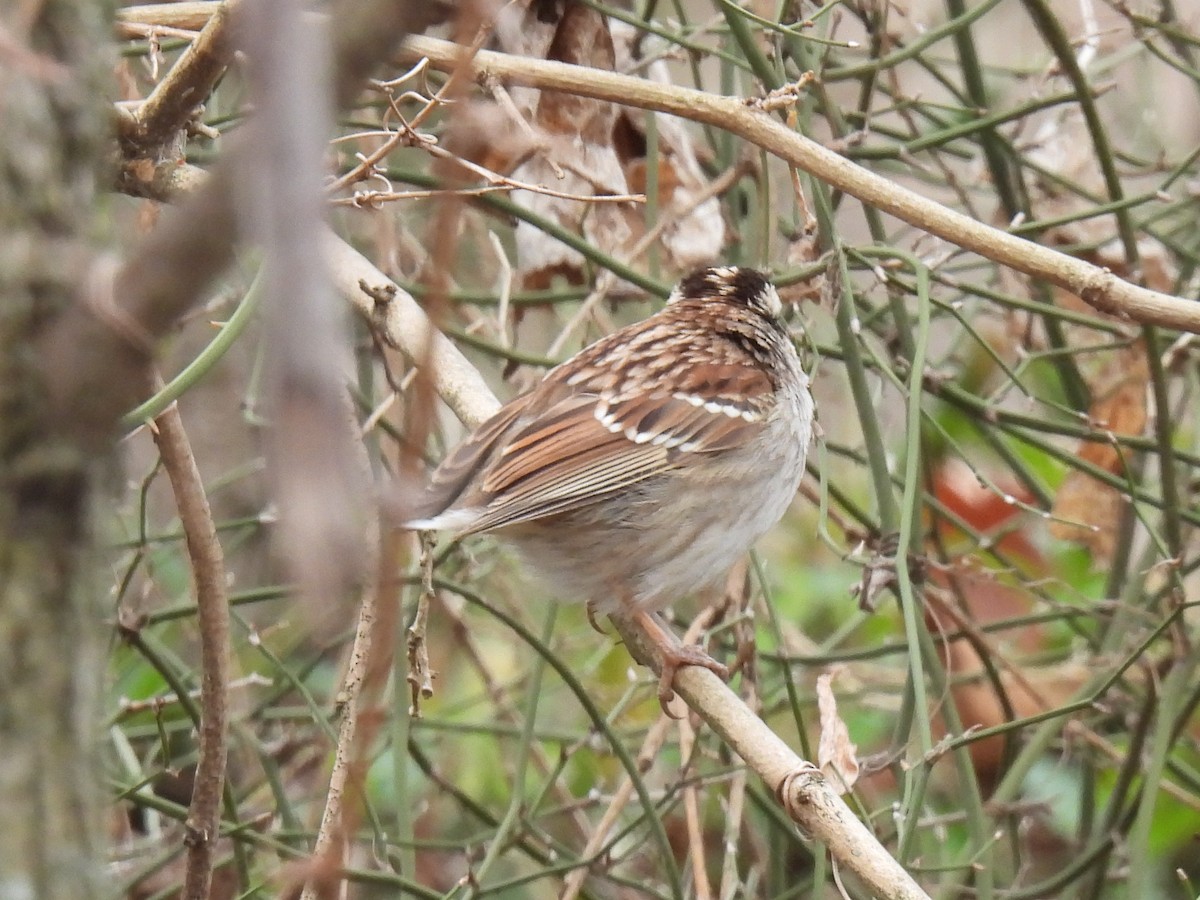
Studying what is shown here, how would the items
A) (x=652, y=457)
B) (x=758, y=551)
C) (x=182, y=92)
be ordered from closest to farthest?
1. (x=182, y=92)
2. (x=652, y=457)
3. (x=758, y=551)

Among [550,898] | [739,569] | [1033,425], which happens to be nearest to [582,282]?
[739,569]

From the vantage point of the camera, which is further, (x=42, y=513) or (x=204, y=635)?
(x=204, y=635)

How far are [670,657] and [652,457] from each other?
0.57 m

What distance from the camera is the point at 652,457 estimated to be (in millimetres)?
3225

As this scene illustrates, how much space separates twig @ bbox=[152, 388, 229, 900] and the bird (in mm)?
658

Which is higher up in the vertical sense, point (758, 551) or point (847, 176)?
point (847, 176)

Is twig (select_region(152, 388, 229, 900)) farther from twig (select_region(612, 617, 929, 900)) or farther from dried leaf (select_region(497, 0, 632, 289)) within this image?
dried leaf (select_region(497, 0, 632, 289))

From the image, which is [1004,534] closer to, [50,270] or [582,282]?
[582,282]

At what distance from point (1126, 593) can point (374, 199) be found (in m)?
1.96

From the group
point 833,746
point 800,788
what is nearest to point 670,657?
point 833,746

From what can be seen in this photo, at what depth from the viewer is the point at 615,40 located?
3.58 meters

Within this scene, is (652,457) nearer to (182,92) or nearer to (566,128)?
(566,128)

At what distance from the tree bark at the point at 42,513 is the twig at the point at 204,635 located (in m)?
1.26

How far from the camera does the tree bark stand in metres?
0.96
